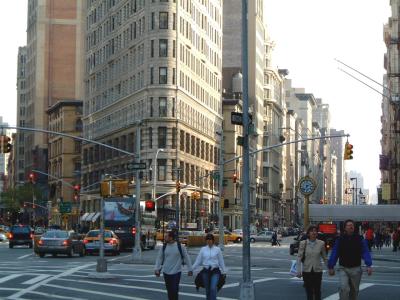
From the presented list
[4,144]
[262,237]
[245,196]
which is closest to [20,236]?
[4,144]

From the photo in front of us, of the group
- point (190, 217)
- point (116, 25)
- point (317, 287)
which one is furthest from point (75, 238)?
point (116, 25)

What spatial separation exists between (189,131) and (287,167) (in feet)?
313

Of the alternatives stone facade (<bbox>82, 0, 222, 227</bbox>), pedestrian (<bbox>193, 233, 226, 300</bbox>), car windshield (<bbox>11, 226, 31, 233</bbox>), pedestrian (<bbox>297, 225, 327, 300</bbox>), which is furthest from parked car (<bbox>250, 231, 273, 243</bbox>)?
pedestrian (<bbox>297, 225, 327, 300</bbox>)

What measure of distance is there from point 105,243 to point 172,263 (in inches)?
1333

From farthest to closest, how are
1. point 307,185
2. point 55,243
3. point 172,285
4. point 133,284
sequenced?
point 55,243
point 307,185
point 133,284
point 172,285

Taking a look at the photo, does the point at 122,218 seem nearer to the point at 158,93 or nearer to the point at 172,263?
the point at 172,263

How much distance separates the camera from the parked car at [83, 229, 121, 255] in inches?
2021

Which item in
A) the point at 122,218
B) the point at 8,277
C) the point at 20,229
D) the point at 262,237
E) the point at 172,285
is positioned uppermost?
the point at 122,218

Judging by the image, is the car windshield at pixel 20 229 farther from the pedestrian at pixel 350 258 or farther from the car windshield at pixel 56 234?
the pedestrian at pixel 350 258

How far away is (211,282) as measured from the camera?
1816 cm

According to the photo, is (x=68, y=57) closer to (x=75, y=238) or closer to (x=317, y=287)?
(x=75, y=238)

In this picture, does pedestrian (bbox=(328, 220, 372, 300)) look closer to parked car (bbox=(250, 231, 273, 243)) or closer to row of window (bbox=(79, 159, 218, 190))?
row of window (bbox=(79, 159, 218, 190))

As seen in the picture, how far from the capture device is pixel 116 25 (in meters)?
109

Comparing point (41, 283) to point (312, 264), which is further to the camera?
point (41, 283)
